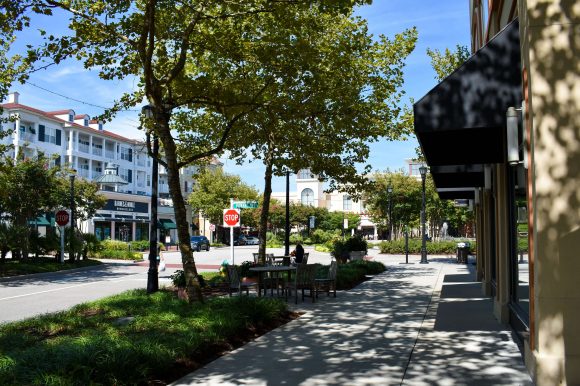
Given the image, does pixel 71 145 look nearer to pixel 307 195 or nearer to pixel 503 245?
pixel 307 195

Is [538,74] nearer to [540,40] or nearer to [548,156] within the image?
[540,40]

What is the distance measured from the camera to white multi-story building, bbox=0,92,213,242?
2263 inches

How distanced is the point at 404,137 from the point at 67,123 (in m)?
50.0

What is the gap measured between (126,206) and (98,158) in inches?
394

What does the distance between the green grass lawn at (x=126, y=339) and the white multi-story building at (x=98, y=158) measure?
44.3 meters

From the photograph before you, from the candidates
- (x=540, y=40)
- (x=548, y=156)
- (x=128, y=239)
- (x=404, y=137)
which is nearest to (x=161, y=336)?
(x=548, y=156)

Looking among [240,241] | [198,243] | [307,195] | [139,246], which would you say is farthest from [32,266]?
[307,195]

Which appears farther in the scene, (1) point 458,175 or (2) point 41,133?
(2) point 41,133

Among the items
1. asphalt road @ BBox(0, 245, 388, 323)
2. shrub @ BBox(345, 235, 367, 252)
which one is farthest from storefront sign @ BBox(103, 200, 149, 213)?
shrub @ BBox(345, 235, 367, 252)

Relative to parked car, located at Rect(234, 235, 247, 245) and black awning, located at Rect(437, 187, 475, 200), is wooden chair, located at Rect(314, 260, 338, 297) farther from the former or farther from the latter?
parked car, located at Rect(234, 235, 247, 245)

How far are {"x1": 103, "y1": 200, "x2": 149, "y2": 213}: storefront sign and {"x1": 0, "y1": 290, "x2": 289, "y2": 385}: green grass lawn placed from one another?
47.6 metres

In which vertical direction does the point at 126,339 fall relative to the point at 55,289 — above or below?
above

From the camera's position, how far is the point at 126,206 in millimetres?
→ 61844

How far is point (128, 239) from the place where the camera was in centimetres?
6388
